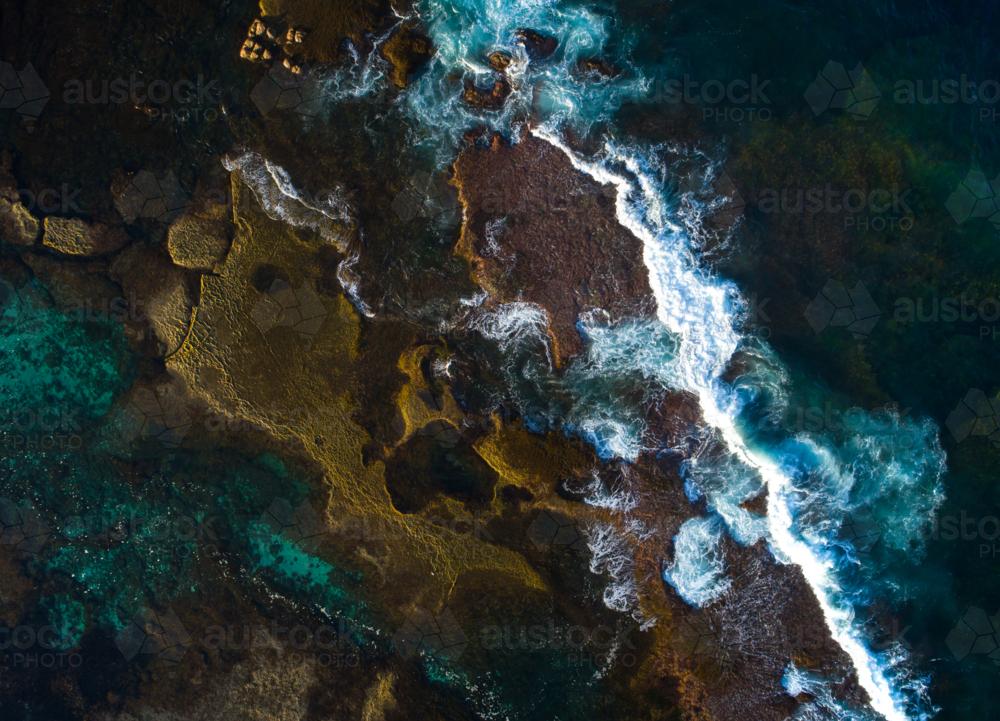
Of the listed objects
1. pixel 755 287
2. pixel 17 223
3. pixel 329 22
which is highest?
pixel 329 22

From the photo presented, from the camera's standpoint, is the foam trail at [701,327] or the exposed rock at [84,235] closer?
the foam trail at [701,327]

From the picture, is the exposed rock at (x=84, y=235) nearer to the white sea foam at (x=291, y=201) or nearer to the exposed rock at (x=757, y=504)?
the white sea foam at (x=291, y=201)

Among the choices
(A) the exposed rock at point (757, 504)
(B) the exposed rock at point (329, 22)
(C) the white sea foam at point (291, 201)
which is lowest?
(A) the exposed rock at point (757, 504)

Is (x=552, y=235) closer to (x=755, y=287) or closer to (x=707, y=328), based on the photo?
(x=707, y=328)

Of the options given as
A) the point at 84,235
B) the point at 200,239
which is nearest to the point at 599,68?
the point at 200,239

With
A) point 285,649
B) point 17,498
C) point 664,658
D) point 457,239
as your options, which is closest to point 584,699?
point 664,658

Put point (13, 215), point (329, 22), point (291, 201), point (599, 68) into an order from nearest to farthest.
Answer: point (599, 68) → point (329, 22) → point (291, 201) → point (13, 215)

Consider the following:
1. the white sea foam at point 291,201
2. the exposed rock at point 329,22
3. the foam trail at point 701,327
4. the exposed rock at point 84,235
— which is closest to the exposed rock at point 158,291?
the exposed rock at point 84,235
